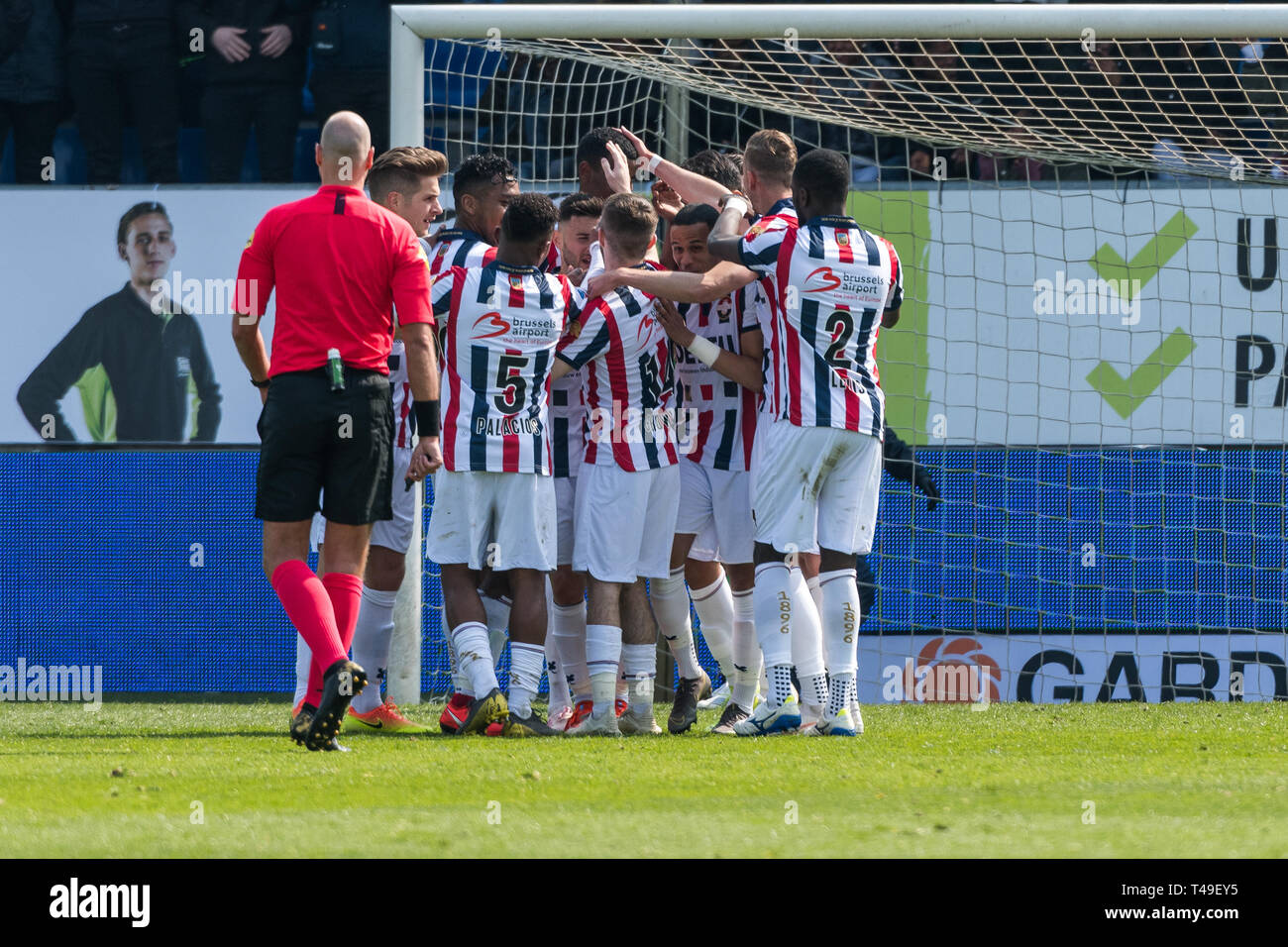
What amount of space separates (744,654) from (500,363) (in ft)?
4.76

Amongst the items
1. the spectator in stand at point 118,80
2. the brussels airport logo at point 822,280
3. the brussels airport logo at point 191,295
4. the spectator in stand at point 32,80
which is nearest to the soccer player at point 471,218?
the brussels airport logo at point 822,280

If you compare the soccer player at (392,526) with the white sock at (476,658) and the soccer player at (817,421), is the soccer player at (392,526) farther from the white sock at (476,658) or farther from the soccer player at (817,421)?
the soccer player at (817,421)

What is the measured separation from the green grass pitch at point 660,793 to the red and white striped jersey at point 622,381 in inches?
39.1

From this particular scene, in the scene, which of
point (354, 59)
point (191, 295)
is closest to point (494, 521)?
point (191, 295)

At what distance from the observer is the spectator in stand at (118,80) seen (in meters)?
9.45

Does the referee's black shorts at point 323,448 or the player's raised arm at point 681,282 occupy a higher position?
the player's raised arm at point 681,282

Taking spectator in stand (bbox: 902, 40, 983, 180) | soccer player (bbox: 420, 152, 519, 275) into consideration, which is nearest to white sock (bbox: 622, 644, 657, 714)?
soccer player (bbox: 420, 152, 519, 275)

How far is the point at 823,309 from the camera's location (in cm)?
544

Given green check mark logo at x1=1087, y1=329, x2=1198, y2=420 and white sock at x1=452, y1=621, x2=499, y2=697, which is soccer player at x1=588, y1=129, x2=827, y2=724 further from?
green check mark logo at x1=1087, y1=329, x2=1198, y2=420

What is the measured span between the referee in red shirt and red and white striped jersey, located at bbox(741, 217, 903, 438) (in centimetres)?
118

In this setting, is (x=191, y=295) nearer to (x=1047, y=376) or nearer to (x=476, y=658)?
(x=476, y=658)

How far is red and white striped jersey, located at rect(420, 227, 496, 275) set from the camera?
18.4 feet

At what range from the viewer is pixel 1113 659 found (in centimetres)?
852
